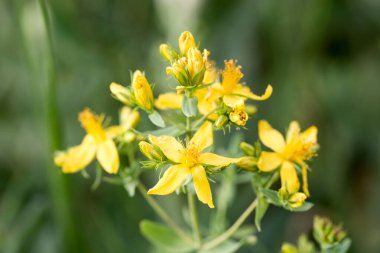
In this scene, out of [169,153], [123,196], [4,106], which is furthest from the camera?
[4,106]

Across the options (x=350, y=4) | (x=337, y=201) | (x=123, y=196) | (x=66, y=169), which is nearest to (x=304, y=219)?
(x=337, y=201)

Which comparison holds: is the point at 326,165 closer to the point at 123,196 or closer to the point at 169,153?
the point at 123,196

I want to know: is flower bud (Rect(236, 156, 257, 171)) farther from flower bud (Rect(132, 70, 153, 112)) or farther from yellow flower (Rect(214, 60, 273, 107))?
flower bud (Rect(132, 70, 153, 112))

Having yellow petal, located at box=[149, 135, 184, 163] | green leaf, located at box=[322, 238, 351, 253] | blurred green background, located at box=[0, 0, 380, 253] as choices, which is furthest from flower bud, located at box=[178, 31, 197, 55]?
blurred green background, located at box=[0, 0, 380, 253]

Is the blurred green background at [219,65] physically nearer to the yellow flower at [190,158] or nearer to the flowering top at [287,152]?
the flowering top at [287,152]

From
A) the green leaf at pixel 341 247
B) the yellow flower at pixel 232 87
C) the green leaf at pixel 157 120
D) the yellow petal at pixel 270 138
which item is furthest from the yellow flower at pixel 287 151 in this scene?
the green leaf at pixel 157 120

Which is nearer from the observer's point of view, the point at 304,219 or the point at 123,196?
the point at 123,196

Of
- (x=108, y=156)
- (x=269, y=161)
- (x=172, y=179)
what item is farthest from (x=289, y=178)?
(x=108, y=156)
